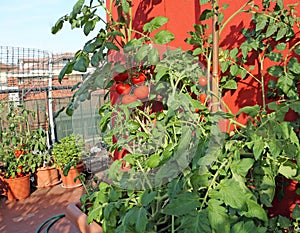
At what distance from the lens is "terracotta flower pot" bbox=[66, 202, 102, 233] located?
1362 mm

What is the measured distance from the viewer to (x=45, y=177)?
12.7 feet

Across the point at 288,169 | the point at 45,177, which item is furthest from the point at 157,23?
the point at 45,177

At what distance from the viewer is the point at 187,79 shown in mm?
1325

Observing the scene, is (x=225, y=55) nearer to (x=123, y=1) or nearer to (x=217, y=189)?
(x=123, y=1)

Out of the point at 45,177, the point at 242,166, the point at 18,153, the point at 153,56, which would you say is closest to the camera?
the point at 242,166

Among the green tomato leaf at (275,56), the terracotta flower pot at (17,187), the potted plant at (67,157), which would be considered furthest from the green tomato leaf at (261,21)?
the terracotta flower pot at (17,187)

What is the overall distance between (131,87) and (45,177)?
3.03m

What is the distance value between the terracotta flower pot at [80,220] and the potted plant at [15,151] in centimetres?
226

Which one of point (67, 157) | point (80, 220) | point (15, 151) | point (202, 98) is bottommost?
point (67, 157)

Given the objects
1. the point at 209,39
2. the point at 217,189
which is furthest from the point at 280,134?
the point at 209,39

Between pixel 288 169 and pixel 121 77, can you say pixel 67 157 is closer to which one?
pixel 121 77

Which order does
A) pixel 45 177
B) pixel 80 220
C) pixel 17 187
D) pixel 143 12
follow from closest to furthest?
pixel 80 220
pixel 143 12
pixel 17 187
pixel 45 177

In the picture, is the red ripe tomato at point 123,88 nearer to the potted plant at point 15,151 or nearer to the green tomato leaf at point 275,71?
the green tomato leaf at point 275,71

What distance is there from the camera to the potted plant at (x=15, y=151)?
11.6 feet
